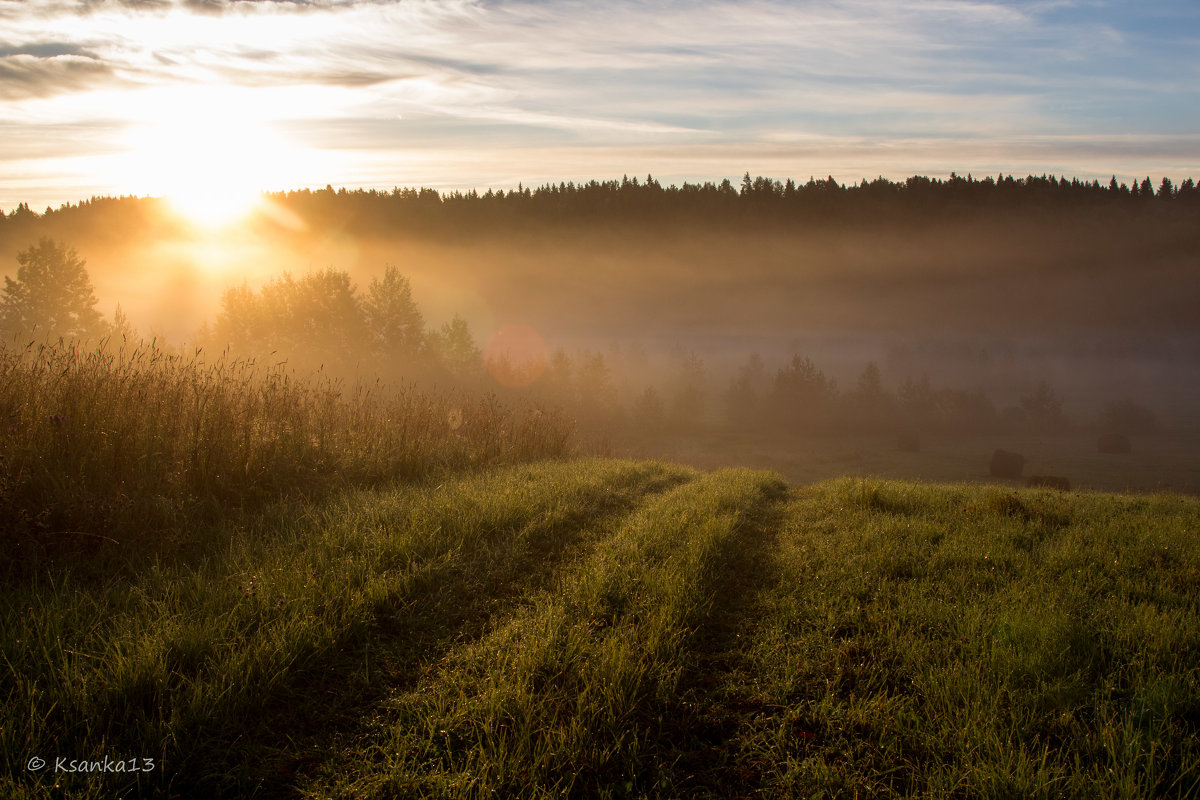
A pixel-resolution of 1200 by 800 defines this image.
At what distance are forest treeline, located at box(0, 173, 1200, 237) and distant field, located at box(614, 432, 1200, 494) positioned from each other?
54.8 metres

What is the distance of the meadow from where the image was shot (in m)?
2.79

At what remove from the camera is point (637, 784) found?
2.81m

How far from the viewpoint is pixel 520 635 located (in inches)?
158

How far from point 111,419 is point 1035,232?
620ft

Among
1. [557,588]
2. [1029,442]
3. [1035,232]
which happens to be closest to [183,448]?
[557,588]

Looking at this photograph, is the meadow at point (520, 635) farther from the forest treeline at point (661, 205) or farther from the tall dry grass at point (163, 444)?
the forest treeline at point (661, 205)

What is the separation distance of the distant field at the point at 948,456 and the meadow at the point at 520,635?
48996mm

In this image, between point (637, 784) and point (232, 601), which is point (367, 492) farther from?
point (637, 784)

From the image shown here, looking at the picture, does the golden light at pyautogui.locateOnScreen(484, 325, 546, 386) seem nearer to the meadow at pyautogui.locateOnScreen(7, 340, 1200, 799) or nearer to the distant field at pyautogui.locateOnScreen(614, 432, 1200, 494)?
the distant field at pyautogui.locateOnScreen(614, 432, 1200, 494)

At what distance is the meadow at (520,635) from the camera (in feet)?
9.14

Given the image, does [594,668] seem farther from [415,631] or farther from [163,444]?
[163,444]

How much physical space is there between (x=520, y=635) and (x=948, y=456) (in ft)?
328

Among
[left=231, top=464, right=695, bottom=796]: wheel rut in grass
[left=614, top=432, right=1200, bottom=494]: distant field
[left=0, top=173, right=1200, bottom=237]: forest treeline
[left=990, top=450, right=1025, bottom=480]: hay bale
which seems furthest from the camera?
[left=0, top=173, right=1200, bottom=237]: forest treeline

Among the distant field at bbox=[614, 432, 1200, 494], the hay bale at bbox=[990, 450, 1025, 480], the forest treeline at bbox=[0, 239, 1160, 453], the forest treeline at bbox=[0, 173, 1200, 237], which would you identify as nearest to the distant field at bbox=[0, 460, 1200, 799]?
the forest treeline at bbox=[0, 239, 1160, 453]
